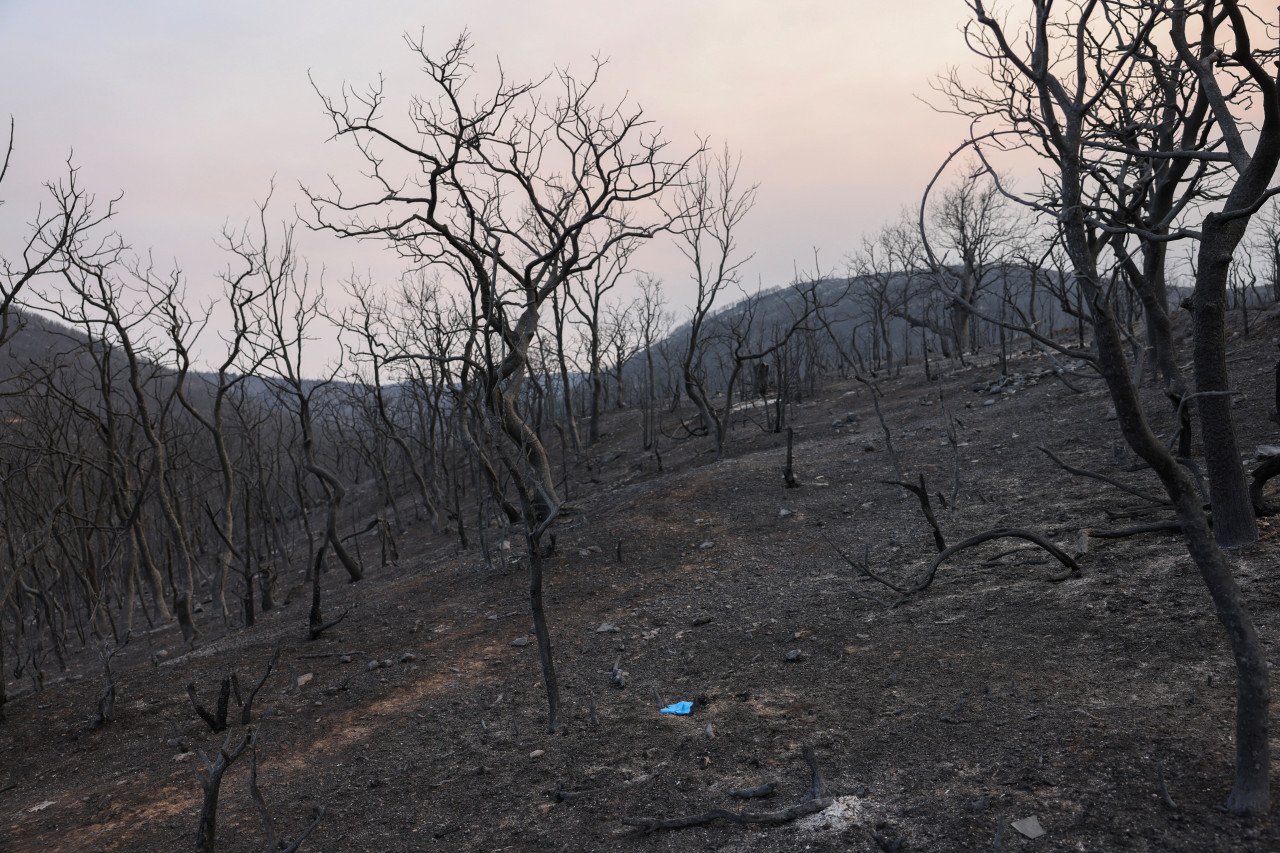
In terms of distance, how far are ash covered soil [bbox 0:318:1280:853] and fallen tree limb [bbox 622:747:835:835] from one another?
6 centimetres

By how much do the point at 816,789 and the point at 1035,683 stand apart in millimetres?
1634

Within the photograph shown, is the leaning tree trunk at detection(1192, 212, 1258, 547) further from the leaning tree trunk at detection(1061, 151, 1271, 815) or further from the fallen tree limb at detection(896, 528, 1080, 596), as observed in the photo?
the leaning tree trunk at detection(1061, 151, 1271, 815)

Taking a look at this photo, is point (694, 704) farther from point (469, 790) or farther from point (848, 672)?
point (469, 790)

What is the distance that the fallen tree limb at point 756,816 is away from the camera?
321cm

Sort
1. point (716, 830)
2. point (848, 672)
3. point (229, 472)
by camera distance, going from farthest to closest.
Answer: point (229, 472) → point (848, 672) → point (716, 830)

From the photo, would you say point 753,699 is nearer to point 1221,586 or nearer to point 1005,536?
point 1005,536

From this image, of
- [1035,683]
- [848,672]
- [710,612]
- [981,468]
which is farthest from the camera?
[981,468]

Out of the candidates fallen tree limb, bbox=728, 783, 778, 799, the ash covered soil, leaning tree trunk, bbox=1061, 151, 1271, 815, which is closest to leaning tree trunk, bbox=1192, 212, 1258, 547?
the ash covered soil

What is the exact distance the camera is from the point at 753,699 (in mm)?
4742

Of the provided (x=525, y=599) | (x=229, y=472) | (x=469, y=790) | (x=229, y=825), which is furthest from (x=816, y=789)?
(x=229, y=472)

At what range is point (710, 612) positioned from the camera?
6.84 m

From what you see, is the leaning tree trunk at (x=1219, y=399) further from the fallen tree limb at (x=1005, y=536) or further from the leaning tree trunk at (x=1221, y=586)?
the leaning tree trunk at (x=1221, y=586)

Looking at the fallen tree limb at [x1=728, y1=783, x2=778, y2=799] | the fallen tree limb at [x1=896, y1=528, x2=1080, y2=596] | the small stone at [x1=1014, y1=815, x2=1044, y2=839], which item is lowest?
the fallen tree limb at [x1=728, y1=783, x2=778, y2=799]

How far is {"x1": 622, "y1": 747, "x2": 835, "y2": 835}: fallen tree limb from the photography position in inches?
126
